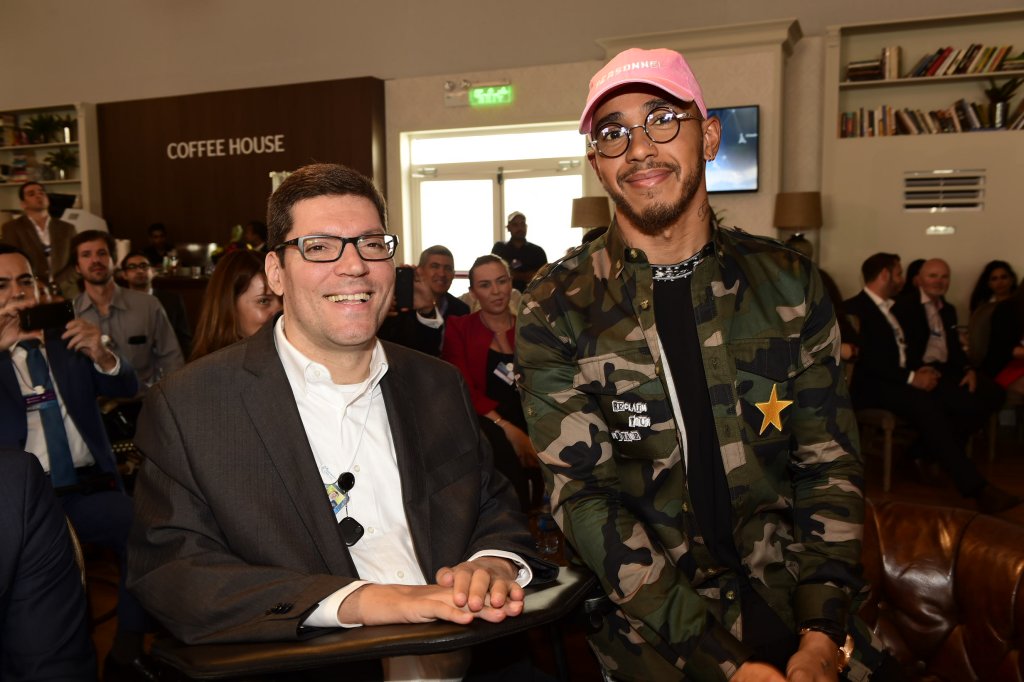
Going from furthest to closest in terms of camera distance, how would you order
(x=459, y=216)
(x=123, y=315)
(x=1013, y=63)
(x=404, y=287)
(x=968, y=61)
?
(x=459, y=216) < (x=968, y=61) < (x=1013, y=63) < (x=123, y=315) < (x=404, y=287)

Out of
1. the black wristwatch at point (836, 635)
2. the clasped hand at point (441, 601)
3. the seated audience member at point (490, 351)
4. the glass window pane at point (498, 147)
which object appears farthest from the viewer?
the glass window pane at point (498, 147)

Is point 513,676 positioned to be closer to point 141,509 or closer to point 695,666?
point 695,666

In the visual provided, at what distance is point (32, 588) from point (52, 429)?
1.67 metres

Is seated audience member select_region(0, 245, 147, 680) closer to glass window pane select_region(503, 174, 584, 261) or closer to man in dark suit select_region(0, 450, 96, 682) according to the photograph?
man in dark suit select_region(0, 450, 96, 682)

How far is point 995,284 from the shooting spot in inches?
244

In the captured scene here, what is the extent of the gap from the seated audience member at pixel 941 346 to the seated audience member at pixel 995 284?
904mm

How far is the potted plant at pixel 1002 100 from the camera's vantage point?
20.9 ft

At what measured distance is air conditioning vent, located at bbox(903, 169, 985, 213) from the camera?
21.2ft

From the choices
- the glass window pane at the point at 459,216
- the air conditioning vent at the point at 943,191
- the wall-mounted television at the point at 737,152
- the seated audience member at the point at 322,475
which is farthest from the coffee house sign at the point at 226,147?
the seated audience member at the point at 322,475

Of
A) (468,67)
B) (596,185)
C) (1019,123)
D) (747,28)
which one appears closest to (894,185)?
(1019,123)

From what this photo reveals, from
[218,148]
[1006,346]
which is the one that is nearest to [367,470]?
[1006,346]

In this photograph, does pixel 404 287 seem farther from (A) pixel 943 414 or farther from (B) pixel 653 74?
(A) pixel 943 414

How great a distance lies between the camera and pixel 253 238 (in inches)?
317

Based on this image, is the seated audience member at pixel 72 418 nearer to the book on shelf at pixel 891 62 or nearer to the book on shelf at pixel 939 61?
the book on shelf at pixel 891 62
